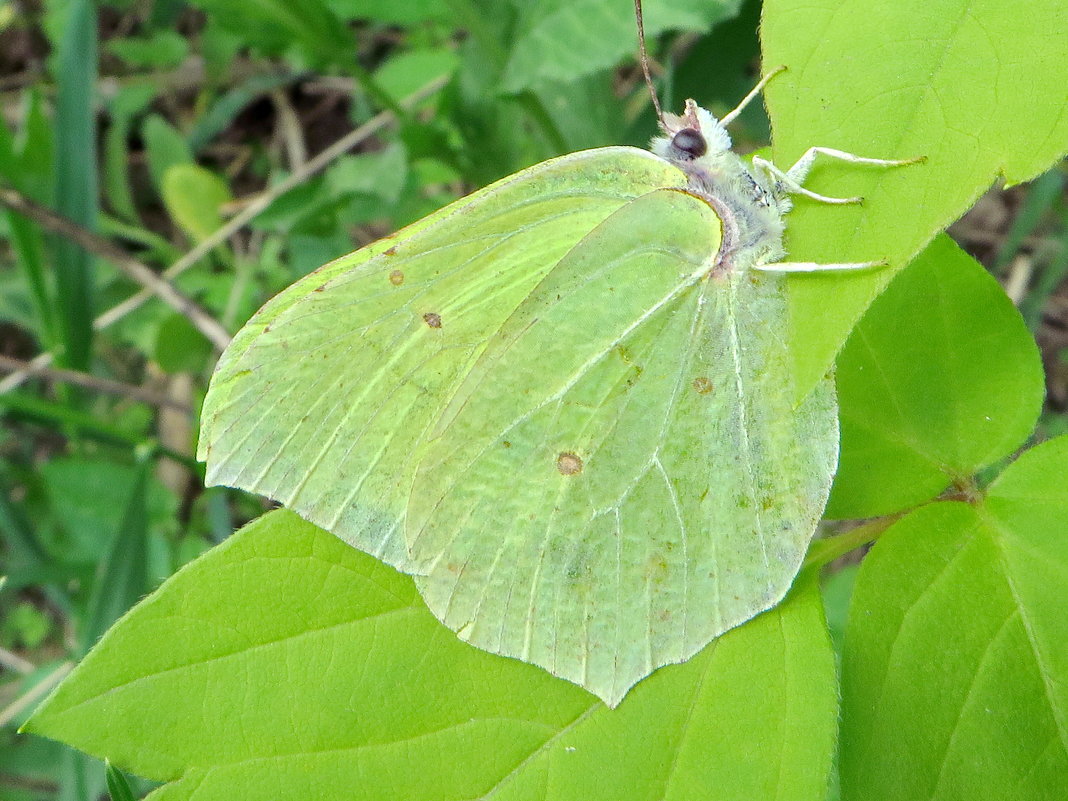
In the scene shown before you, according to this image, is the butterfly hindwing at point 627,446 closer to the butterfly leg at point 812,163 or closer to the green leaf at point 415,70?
the butterfly leg at point 812,163

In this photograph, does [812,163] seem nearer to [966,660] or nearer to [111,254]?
[966,660]

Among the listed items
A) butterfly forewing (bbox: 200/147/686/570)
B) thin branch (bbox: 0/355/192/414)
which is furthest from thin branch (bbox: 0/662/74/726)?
butterfly forewing (bbox: 200/147/686/570)

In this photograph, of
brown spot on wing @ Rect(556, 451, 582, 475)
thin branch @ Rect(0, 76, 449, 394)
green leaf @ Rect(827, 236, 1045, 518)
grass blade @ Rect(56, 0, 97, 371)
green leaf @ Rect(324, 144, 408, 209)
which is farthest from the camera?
thin branch @ Rect(0, 76, 449, 394)

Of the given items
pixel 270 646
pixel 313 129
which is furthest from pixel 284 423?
pixel 313 129

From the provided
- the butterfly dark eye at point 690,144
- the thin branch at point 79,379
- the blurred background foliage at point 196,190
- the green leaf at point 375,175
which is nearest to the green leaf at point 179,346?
the blurred background foliage at point 196,190

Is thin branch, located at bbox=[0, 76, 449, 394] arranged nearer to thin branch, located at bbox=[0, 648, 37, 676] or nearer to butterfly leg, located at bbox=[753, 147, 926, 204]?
thin branch, located at bbox=[0, 648, 37, 676]
